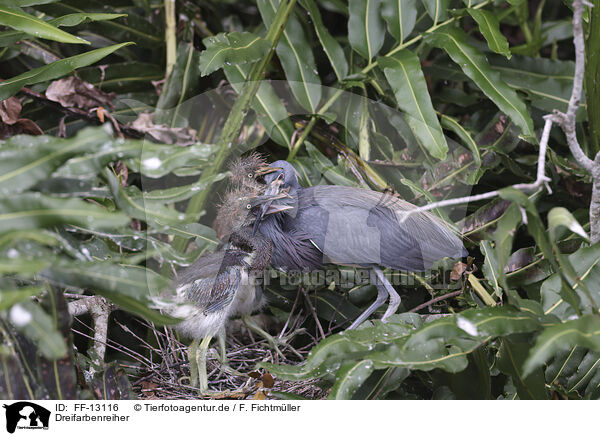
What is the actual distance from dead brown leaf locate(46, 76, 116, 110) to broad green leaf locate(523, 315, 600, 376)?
63.9 inches

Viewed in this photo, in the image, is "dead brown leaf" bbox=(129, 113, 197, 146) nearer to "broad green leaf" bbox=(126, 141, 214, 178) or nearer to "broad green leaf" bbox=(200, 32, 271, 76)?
"broad green leaf" bbox=(200, 32, 271, 76)

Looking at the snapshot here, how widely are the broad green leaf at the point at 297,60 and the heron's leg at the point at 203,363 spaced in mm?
786

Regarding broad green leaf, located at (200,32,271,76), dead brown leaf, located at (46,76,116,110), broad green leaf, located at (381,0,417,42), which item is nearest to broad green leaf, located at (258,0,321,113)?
broad green leaf, located at (200,32,271,76)

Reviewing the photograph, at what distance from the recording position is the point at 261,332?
1809 millimetres

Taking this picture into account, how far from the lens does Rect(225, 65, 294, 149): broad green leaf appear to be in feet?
5.87

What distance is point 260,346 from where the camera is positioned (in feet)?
6.21

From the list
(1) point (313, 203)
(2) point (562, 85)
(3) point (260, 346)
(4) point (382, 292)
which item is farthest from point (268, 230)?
(2) point (562, 85)

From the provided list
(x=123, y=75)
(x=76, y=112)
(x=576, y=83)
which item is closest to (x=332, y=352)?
(x=576, y=83)

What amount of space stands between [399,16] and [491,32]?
0.30 metres

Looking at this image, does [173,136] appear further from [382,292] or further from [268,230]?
[382,292]

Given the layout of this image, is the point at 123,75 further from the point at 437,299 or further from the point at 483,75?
the point at 437,299

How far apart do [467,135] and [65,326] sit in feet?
4.13

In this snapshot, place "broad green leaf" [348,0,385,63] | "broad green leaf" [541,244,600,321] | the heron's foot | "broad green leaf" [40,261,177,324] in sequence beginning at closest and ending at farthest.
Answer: "broad green leaf" [40,261,177,324], "broad green leaf" [541,244,600,321], the heron's foot, "broad green leaf" [348,0,385,63]
